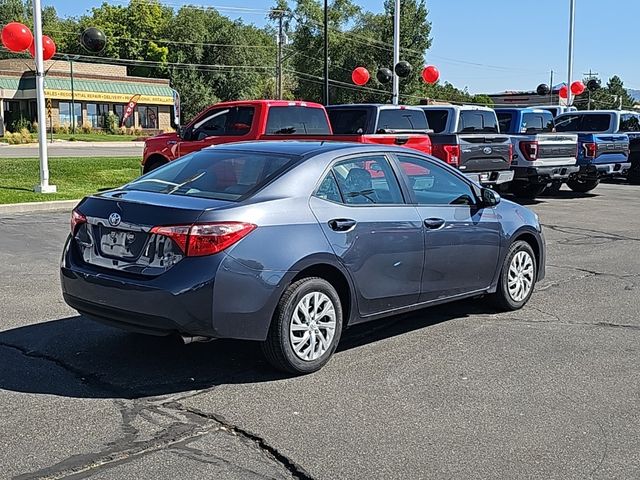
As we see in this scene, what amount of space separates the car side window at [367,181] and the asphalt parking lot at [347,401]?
3.84ft

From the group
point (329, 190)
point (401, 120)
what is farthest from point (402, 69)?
point (329, 190)

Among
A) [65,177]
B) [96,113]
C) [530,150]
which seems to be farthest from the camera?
[96,113]

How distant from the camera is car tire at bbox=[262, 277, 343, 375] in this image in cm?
519

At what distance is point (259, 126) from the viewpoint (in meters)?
14.4

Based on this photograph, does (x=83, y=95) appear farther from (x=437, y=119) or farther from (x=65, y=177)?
(x=437, y=119)

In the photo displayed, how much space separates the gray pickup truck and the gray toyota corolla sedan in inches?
319

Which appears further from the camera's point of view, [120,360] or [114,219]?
[120,360]

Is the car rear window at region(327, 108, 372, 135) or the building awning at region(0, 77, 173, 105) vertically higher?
the building awning at region(0, 77, 173, 105)

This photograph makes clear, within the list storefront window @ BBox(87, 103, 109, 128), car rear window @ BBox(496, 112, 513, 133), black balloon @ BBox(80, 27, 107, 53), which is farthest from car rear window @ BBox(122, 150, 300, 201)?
storefront window @ BBox(87, 103, 109, 128)

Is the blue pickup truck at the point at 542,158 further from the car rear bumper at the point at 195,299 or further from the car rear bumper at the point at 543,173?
the car rear bumper at the point at 195,299

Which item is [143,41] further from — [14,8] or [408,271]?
[408,271]

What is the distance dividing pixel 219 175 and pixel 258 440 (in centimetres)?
220

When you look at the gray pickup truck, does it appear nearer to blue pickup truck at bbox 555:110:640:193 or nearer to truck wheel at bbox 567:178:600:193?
blue pickup truck at bbox 555:110:640:193

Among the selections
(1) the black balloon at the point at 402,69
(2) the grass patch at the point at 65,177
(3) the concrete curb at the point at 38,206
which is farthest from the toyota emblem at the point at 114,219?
(1) the black balloon at the point at 402,69
